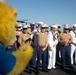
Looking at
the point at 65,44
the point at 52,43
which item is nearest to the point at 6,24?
the point at 52,43

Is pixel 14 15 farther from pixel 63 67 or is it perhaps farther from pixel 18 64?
pixel 63 67

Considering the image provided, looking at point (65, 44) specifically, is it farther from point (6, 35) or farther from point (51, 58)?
point (6, 35)

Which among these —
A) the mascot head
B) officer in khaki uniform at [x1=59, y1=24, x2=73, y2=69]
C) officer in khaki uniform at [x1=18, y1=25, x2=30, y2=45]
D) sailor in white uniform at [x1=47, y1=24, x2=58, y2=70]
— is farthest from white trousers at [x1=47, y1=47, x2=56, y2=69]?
the mascot head

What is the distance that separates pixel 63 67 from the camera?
9.86 meters

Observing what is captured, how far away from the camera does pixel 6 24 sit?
2.29 meters

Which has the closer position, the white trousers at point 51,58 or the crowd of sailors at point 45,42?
the crowd of sailors at point 45,42

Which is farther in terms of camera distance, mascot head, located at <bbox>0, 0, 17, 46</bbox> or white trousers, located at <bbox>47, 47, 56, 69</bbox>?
white trousers, located at <bbox>47, 47, 56, 69</bbox>

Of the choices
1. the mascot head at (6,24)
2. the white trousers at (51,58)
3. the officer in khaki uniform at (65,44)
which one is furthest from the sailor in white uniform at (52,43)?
Result: the mascot head at (6,24)

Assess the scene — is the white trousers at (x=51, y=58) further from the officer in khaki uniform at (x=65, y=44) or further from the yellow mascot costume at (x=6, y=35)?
the yellow mascot costume at (x=6, y=35)

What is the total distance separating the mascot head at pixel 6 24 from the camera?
7.45ft

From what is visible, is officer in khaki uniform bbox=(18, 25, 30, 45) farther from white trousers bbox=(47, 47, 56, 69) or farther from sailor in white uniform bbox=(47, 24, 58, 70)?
white trousers bbox=(47, 47, 56, 69)

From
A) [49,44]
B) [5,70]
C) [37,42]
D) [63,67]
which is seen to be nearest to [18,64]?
[5,70]

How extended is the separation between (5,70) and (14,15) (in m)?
0.59

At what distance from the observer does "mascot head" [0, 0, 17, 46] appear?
7.45 ft
